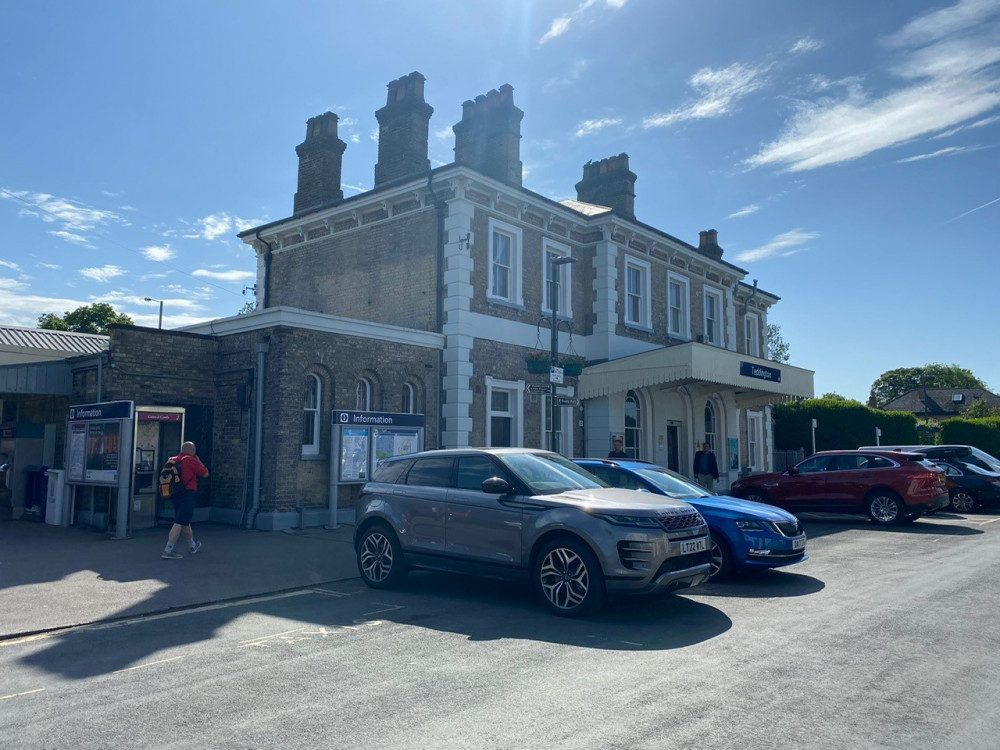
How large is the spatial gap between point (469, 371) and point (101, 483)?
311 inches

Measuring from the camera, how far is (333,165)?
75.3 ft

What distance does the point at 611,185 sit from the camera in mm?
24562

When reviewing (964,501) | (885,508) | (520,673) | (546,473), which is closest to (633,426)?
(885,508)

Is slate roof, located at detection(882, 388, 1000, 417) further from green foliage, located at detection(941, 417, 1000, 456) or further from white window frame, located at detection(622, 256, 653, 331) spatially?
white window frame, located at detection(622, 256, 653, 331)

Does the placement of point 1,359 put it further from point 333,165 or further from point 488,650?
point 488,650

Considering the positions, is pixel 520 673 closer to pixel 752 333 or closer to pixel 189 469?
pixel 189 469

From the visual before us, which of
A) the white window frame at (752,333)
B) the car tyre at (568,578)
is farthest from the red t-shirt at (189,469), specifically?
the white window frame at (752,333)

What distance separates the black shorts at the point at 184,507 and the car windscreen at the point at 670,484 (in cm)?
659

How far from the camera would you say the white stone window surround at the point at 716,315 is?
27359 millimetres

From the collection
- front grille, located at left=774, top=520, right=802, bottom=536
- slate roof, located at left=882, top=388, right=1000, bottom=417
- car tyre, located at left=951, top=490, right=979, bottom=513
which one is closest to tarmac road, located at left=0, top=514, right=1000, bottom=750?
front grille, located at left=774, top=520, right=802, bottom=536

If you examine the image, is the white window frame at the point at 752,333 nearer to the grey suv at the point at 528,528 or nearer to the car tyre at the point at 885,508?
the car tyre at the point at 885,508

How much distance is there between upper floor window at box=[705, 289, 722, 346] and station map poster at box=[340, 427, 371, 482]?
16.1 metres

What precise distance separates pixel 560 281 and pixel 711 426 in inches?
364

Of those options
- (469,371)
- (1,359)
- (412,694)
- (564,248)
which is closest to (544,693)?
(412,694)
